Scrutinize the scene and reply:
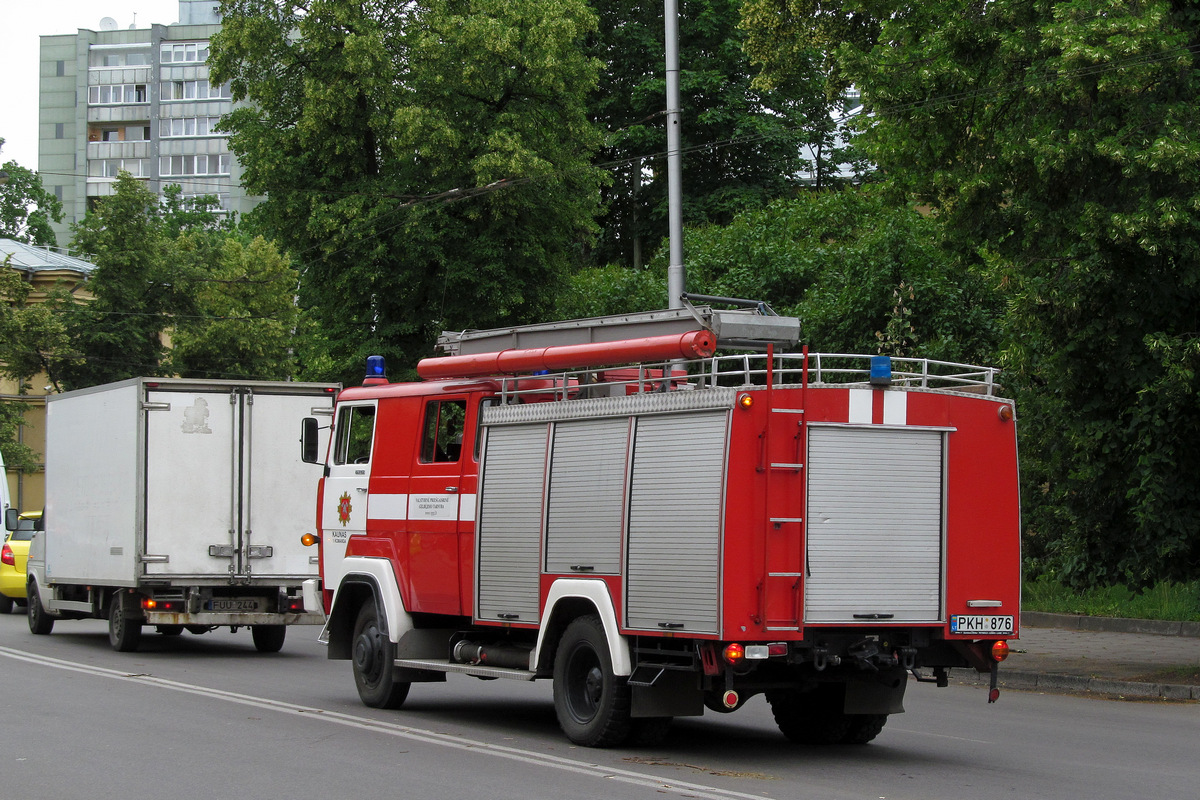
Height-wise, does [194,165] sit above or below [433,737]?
above

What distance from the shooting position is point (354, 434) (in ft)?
42.9

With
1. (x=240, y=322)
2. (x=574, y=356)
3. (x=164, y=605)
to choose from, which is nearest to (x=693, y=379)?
(x=574, y=356)

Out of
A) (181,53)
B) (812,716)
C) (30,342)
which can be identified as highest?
(181,53)

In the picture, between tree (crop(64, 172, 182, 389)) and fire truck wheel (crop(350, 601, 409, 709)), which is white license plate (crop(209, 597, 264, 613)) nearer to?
fire truck wheel (crop(350, 601, 409, 709))

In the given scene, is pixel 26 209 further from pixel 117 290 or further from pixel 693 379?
pixel 693 379

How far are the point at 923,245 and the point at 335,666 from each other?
1154 cm

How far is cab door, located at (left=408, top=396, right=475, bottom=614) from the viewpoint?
38.0 feet

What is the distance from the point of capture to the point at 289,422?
1762 centimetres

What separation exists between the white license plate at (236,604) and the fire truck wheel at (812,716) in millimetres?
8471

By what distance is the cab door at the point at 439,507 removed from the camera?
1158 centimetres

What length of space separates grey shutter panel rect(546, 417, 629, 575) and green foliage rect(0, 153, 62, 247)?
204ft

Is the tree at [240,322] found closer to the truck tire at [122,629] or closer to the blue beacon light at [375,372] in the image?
the truck tire at [122,629]

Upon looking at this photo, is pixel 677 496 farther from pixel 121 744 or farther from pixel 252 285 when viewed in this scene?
pixel 252 285

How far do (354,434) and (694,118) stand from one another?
2972 centimetres
